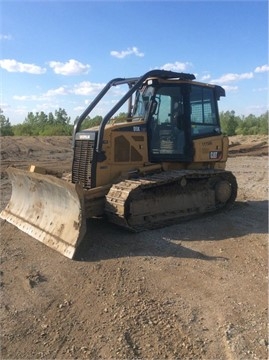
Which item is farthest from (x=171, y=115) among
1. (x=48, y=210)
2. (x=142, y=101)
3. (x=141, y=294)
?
(x=141, y=294)

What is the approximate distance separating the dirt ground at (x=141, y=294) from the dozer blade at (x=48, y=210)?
190mm

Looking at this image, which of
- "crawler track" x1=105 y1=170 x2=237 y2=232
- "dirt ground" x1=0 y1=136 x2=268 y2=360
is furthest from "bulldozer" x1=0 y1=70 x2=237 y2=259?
"dirt ground" x1=0 y1=136 x2=268 y2=360

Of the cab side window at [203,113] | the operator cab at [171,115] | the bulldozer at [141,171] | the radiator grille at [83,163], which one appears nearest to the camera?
the bulldozer at [141,171]

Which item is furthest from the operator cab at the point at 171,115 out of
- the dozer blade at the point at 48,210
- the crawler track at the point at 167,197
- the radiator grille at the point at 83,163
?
the dozer blade at the point at 48,210

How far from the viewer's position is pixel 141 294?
4.95 meters

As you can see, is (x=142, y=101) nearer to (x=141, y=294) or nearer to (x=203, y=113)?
(x=203, y=113)

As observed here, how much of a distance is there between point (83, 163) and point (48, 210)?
3.55 ft

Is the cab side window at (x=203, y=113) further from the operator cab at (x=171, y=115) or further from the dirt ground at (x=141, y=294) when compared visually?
the dirt ground at (x=141, y=294)

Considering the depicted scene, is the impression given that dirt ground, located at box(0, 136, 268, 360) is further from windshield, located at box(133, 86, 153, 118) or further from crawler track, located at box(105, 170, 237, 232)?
windshield, located at box(133, 86, 153, 118)

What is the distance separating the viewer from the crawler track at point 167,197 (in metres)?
7.03

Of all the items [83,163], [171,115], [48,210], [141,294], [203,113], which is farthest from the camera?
[203,113]

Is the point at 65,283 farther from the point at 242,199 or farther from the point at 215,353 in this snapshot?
the point at 242,199

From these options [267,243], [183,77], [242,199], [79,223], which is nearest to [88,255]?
[79,223]

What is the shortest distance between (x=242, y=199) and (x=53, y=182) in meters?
5.02
